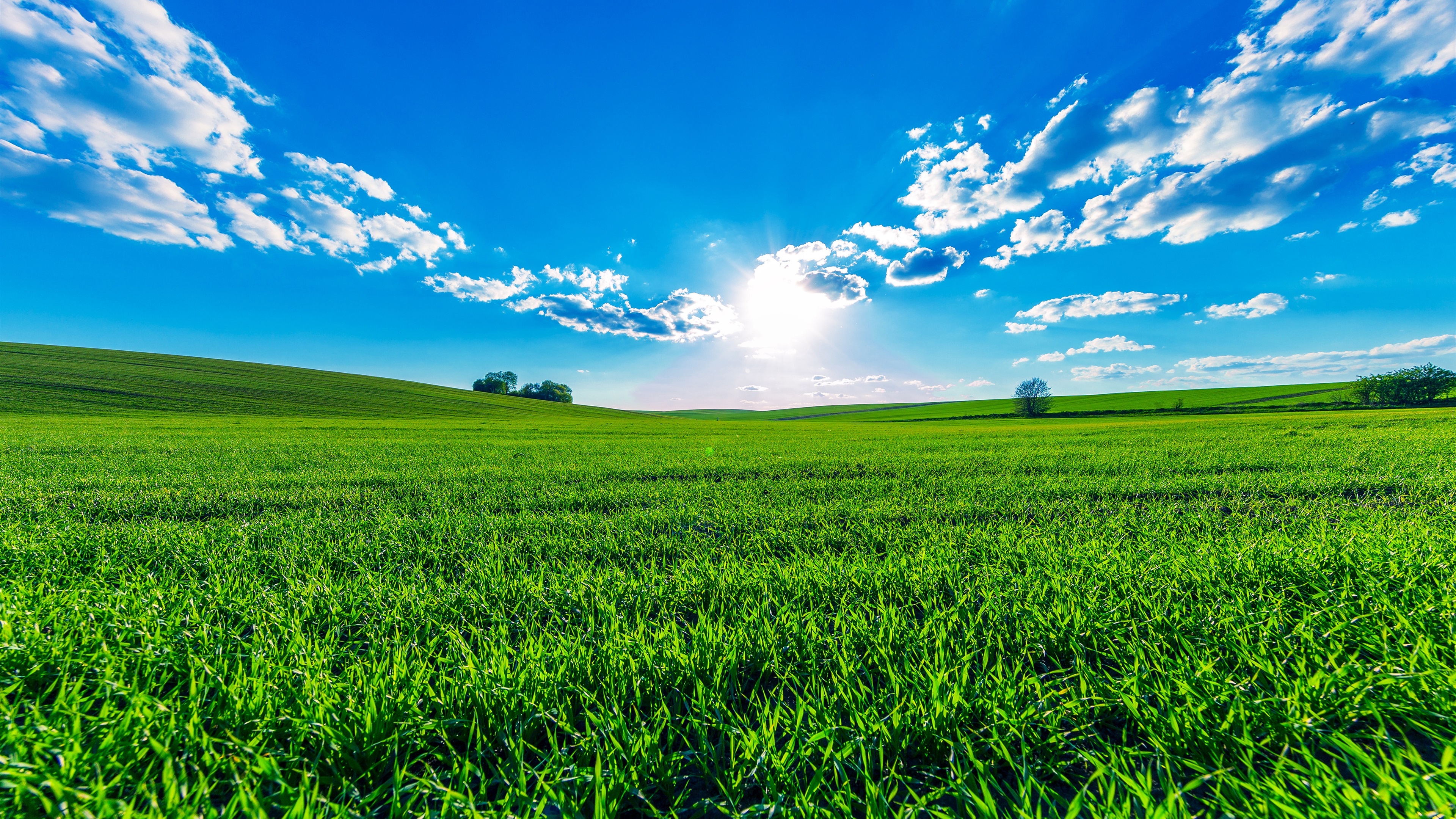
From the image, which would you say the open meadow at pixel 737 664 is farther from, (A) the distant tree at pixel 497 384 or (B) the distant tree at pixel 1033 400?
(A) the distant tree at pixel 497 384

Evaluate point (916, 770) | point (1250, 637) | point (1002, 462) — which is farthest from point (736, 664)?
point (1002, 462)

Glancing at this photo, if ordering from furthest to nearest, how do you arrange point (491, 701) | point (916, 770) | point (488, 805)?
point (491, 701), point (916, 770), point (488, 805)

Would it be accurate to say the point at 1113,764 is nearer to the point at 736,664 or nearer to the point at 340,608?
the point at 736,664

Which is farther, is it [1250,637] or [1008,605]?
[1008,605]

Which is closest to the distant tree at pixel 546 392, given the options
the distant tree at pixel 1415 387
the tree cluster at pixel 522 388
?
the tree cluster at pixel 522 388

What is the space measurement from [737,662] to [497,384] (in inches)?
4215

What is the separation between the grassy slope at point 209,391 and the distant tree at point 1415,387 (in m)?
91.1

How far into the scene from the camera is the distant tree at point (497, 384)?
96.9 meters

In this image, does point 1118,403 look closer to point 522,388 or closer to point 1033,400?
point 1033,400

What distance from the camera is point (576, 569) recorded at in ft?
9.16

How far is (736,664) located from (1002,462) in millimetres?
7157

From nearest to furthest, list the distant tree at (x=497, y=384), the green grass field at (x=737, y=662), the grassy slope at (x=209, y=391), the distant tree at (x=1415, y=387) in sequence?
the green grass field at (x=737, y=662) → the grassy slope at (x=209, y=391) → the distant tree at (x=1415, y=387) → the distant tree at (x=497, y=384)

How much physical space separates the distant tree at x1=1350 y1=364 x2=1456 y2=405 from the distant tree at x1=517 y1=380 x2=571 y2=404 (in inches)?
4682

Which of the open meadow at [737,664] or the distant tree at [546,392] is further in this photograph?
the distant tree at [546,392]
